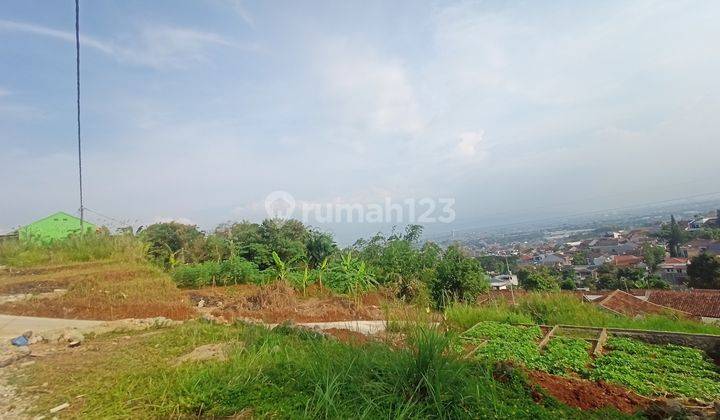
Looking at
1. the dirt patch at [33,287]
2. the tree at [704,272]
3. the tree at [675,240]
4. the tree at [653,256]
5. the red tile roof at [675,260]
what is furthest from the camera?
the tree at [675,240]

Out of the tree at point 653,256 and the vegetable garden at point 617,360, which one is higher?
the vegetable garden at point 617,360

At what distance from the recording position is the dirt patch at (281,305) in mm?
6527

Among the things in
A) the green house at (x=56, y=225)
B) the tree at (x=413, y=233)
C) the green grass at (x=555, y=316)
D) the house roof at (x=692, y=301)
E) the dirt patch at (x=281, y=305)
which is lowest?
the house roof at (x=692, y=301)

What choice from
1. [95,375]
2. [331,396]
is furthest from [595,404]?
[95,375]

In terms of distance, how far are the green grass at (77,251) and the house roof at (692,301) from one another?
17691 mm

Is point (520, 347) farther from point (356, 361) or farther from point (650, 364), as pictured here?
point (356, 361)

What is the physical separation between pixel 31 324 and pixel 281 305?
3.94 metres

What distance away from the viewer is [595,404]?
279 centimetres

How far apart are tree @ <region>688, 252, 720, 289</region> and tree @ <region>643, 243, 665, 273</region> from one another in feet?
22.5

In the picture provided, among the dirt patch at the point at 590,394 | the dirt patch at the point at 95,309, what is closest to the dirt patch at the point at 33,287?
the dirt patch at the point at 95,309

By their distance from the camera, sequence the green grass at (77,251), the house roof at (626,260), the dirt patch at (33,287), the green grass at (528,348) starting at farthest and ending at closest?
the house roof at (626,260) < the green grass at (77,251) < the dirt patch at (33,287) < the green grass at (528,348)

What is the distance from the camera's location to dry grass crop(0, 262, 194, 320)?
666cm

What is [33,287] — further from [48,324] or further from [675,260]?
[675,260]

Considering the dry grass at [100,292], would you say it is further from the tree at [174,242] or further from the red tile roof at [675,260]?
the red tile roof at [675,260]
